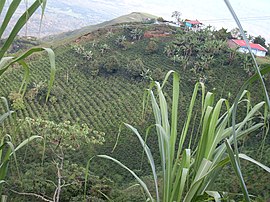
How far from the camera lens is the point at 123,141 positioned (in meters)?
11.0

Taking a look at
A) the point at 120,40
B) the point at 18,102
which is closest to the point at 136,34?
the point at 120,40

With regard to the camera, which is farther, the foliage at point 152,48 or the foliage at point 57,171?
the foliage at point 152,48

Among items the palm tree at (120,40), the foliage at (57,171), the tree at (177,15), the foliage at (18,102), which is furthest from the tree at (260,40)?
the foliage at (57,171)

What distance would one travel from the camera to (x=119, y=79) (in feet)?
49.6

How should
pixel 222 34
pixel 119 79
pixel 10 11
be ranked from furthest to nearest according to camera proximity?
pixel 222 34, pixel 119 79, pixel 10 11

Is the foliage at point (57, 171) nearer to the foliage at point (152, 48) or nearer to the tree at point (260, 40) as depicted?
the foliage at point (152, 48)

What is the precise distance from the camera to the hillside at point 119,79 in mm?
10953

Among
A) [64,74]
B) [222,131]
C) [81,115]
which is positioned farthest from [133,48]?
[222,131]

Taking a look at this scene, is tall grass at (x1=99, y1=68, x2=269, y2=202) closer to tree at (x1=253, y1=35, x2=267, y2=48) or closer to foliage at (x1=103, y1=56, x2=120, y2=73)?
foliage at (x1=103, y1=56, x2=120, y2=73)

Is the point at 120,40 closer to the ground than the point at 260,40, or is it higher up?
closer to the ground

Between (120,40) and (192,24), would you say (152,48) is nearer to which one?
(120,40)

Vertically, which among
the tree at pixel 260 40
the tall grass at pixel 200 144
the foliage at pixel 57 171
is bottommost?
the foliage at pixel 57 171

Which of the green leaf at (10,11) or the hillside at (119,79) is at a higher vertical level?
the green leaf at (10,11)

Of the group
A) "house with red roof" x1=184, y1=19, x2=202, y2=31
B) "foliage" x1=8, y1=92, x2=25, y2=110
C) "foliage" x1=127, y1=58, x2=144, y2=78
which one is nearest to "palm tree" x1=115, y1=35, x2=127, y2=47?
"foliage" x1=127, y1=58, x2=144, y2=78
